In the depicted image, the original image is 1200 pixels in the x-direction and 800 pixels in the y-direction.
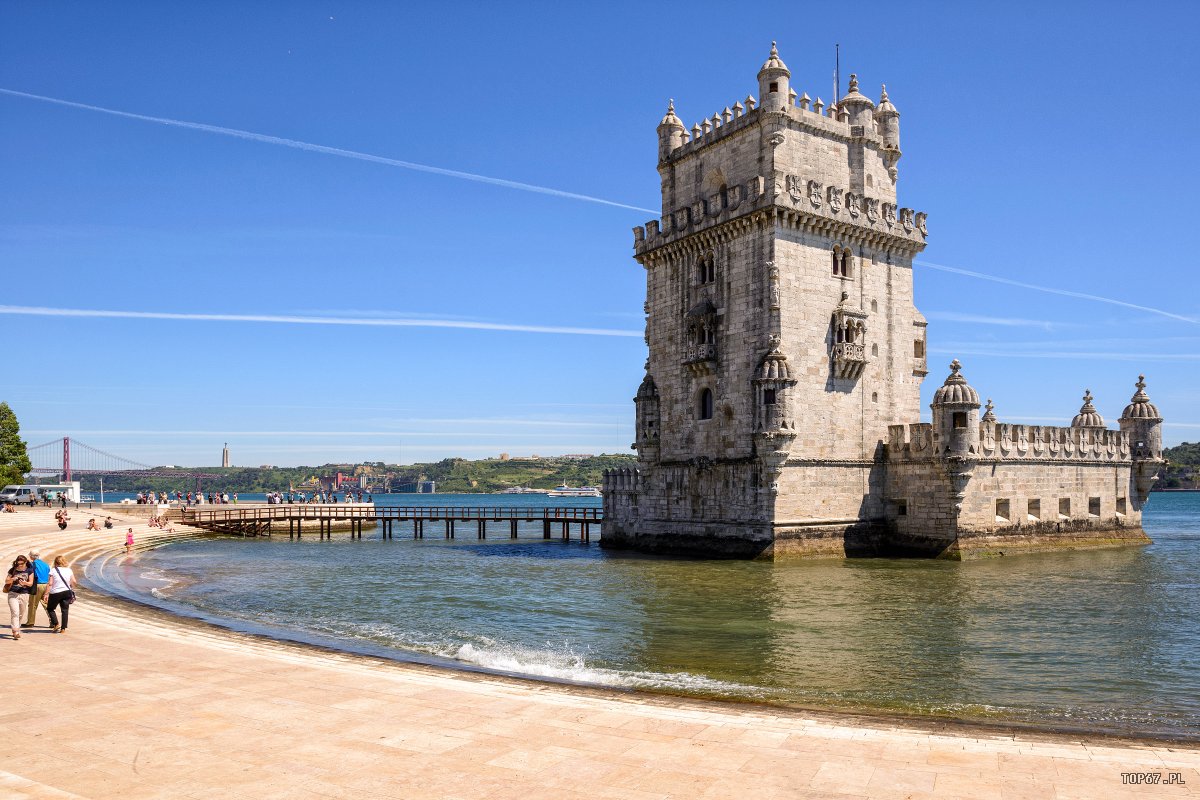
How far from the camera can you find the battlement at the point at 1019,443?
1582 inches

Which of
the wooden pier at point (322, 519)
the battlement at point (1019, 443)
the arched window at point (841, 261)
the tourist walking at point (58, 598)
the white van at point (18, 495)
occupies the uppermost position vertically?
the arched window at point (841, 261)

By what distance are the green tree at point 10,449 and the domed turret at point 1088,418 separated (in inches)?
3038

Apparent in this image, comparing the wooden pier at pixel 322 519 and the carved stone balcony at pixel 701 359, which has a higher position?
the carved stone balcony at pixel 701 359

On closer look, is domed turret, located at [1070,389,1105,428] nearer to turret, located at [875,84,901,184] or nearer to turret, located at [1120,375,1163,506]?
turret, located at [1120,375,1163,506]

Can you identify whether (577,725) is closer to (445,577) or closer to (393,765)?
(393,765)

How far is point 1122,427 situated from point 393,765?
52.5 meters

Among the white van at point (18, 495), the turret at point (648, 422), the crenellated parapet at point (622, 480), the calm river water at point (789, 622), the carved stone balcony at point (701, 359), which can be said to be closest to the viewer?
the calm river water at point (789, 622)

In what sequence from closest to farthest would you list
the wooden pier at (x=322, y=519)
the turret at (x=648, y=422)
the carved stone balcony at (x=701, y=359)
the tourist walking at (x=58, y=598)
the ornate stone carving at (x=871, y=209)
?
the tourist walking at (x=58, y=598), the carved stone balcony at (x=701, y=359), the ornate stone carving at (x=871, y=209), the turret at (x=648, y=422), the wooden pier at (x=322, y=519)

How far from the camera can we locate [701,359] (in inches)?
1641

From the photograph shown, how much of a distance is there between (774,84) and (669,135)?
310 inches

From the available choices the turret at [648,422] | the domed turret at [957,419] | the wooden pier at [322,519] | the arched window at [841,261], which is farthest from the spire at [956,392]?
the wooden pier at [322,519]

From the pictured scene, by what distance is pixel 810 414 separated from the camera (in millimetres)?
39219

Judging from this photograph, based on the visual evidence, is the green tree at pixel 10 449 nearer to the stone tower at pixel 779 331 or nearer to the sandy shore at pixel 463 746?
the stone tower at pixel 779 331

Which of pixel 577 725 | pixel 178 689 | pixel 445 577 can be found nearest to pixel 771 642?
pixel 577 725
